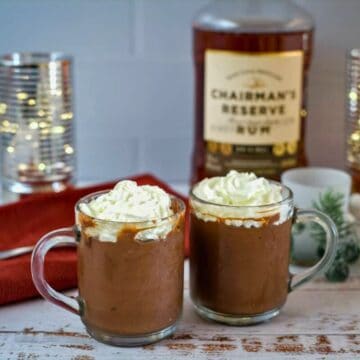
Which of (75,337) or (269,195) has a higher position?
(269,195)

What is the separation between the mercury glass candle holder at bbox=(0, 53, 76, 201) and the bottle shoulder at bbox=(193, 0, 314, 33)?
20 centimetres

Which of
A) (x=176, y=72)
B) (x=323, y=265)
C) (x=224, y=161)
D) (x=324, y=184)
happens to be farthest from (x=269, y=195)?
(x=176, y=72)

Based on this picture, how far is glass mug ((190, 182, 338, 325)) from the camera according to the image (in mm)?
667

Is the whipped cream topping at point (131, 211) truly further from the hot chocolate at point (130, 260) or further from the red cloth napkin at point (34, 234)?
the red cloth napkin at point (34, 234)

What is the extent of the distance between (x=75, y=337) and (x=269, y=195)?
0.22 meters

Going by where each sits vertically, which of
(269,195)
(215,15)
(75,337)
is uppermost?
(215,15)

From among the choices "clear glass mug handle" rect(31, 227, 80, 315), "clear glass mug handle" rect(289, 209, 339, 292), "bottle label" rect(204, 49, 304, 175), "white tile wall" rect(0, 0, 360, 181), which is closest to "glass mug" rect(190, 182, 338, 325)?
"clear glass mug handle" rect(289, 209, 339, 292)

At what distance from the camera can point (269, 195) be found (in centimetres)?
68

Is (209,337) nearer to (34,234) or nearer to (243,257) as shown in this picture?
(243,257)

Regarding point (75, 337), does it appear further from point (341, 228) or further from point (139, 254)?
point (341, 228)

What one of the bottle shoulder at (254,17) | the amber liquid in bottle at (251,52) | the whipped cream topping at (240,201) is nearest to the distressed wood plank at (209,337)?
the whipped cream topping at (240,201)

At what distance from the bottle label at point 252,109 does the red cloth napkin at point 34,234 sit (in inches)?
4.0

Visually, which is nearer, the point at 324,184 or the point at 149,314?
the point at 149,314

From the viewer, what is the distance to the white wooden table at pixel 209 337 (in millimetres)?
646
